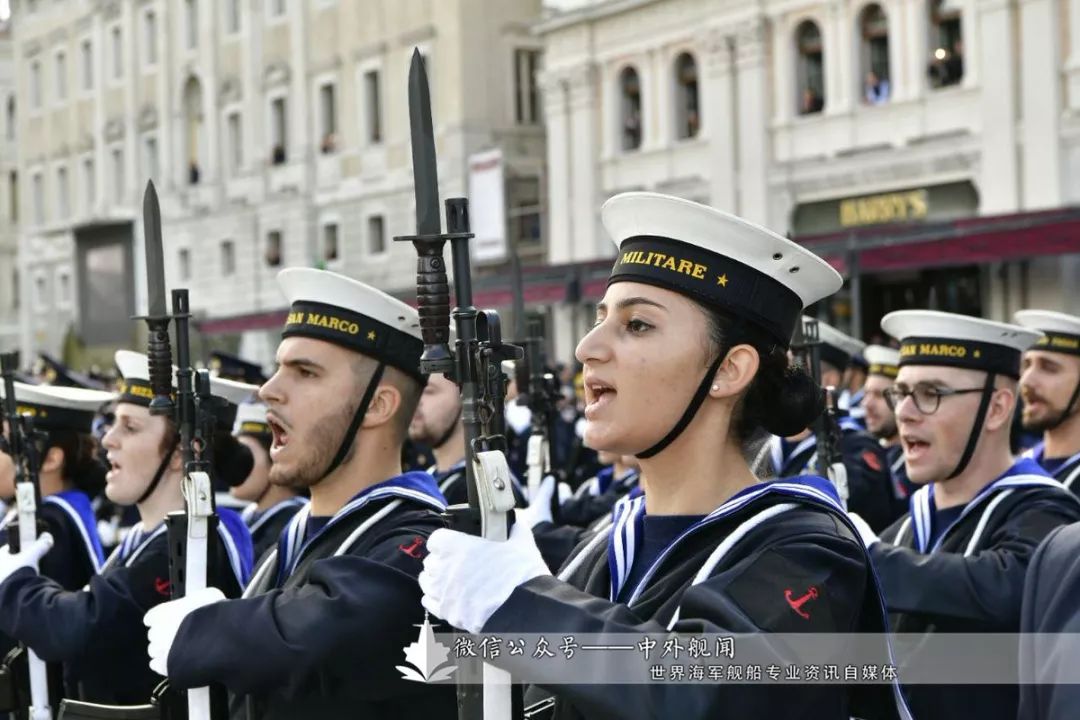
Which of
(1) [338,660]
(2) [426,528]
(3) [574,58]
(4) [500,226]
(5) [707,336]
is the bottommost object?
(1) [338,660]

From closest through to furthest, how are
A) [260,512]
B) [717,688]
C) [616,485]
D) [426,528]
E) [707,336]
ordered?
1. [717,688]
2. [707,336]
3. [426,528]
4. [260,512]
5. [616,485]

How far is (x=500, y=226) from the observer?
101 feet

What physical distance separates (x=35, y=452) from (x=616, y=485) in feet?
13.7

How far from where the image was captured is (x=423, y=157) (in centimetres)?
297

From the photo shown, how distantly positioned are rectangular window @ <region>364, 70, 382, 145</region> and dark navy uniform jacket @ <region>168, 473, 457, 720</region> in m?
33.2

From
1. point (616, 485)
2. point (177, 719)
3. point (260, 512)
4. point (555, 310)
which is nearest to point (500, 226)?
point (555, 310)

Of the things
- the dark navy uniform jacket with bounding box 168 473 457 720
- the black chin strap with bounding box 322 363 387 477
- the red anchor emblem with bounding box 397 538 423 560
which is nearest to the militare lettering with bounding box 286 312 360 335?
the black chin strap with bounding box 322 363 387 477

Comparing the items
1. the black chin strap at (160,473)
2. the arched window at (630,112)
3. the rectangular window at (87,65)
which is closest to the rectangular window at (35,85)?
the rectangular window at (87,65)

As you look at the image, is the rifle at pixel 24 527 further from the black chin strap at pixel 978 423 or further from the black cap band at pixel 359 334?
the black chin strap at pixel 978 423

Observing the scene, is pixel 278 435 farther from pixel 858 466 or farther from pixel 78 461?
pixel 858 466

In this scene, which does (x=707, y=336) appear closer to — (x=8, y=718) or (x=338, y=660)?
(x=338, y=660)

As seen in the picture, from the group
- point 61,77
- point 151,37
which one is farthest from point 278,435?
point 61,77

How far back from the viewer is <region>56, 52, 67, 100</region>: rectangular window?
1970 inches

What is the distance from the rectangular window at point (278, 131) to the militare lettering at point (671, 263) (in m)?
37.3
